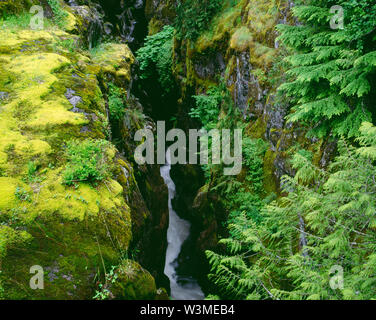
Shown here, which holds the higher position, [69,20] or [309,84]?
[69,20]

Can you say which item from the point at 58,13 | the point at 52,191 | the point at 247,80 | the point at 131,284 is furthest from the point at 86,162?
the point at 247,80

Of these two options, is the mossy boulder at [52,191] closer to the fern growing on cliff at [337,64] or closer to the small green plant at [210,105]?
the fern growing on cliff at [337,64]

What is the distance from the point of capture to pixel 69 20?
334 inches

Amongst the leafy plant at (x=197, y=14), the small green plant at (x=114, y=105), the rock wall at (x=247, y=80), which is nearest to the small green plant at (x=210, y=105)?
the rock wall at (x=247, y=80)

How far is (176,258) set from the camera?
13312 millimetres

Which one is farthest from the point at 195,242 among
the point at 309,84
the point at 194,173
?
the point at 309,84

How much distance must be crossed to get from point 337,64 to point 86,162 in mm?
5274

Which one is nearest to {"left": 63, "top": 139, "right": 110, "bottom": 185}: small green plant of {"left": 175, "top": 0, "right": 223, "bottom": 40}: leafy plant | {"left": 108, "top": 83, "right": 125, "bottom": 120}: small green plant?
{"left": 108, "top": 83, "right": 125, "bottom": 120}: small green plant

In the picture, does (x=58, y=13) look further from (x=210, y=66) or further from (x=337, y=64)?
(x=337, y=64)

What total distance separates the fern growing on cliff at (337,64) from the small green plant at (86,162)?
13.7ft

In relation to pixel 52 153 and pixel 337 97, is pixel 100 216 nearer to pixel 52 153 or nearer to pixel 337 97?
pixel 52 153

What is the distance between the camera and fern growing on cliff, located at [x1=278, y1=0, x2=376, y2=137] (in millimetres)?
4742

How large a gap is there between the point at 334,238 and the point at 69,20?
31.9 ft

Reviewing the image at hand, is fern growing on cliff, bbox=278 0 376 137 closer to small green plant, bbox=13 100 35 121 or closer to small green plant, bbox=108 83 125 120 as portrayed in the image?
small green plant, bbox=108 83 125 120
